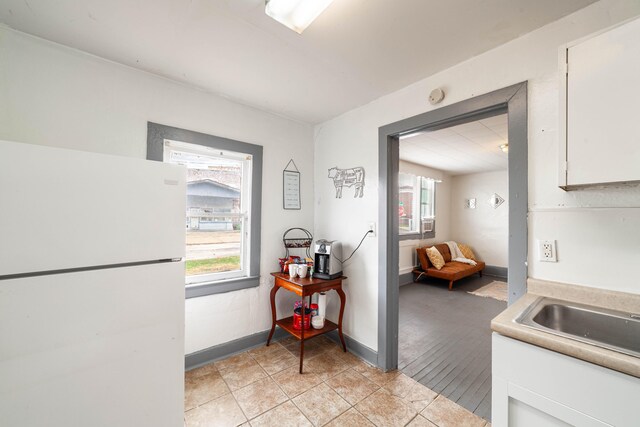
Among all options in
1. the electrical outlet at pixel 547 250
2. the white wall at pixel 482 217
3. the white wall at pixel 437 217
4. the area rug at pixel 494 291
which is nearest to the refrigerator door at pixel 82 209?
the electrical outlet at pixel 547 250

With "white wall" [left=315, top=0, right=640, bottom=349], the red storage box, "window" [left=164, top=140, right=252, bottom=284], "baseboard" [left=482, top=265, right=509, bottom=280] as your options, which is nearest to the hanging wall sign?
"window" [left=164, top=140, right=252, bottom=284]

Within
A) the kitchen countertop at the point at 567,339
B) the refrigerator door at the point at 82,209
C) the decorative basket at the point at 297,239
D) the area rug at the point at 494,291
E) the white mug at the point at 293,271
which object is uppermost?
the refrigerator door at the point at 82,209

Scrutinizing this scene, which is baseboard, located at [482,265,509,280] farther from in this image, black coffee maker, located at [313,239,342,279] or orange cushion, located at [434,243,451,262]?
black coffee maker, located at [313,239,342,279]

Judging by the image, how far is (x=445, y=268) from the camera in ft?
15.4

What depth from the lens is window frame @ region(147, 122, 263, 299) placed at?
188 cm

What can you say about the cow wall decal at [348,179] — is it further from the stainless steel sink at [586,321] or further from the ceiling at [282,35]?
the stainless steel sink at [586,321]

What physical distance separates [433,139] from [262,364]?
3.43 meters

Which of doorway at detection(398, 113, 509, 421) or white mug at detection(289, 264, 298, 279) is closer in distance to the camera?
doorway at detection(398, 113, 509, 421)

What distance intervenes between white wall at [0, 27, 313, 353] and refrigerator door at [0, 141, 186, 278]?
0.98 meters

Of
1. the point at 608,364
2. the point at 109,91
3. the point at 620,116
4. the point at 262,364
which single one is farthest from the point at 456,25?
the point at 262,364

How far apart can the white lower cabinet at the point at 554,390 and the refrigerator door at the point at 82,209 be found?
1514 mm

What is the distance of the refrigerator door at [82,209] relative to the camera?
0.82 metres

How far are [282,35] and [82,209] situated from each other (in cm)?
136

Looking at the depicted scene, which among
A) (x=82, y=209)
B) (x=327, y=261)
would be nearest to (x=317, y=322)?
(x=327, y=261)
